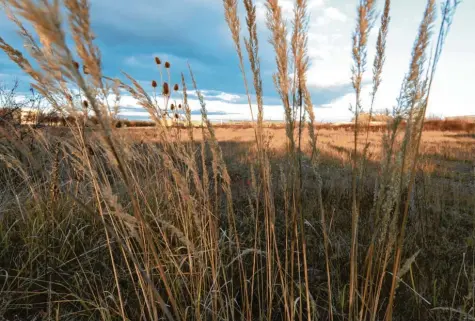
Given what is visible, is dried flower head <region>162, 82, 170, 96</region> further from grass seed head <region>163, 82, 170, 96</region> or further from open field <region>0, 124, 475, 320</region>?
open field <region>0, 124, 475, 320</region>

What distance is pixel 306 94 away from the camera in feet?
4.32

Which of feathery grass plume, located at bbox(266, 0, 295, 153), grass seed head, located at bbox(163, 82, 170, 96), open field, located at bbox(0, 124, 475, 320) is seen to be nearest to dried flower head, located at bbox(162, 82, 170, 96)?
grass seed head, located at bbox(163, 82, 170, 96)

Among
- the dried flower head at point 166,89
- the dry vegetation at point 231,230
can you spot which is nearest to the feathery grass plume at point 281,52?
the dry vegetation at point 231,230

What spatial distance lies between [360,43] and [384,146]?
46 cm

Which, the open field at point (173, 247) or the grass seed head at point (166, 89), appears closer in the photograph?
the open field at point (173, 247)

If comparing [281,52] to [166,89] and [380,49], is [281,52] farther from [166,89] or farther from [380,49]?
[166,89]

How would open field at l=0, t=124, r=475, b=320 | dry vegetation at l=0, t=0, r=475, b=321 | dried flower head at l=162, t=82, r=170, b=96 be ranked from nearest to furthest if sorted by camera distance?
dry vegetation at l=0, t=0, r=475, b=321 < open field at l=0, t=124, r=475, b=320 < dried flower head at l=162, t=82, r=170, b=96

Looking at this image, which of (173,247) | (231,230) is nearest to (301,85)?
(231,230)

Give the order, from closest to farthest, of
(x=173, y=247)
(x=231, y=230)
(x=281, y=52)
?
1. (x=281, y=52)
2. (x=231, y=230)
3. (x=173, y=247)

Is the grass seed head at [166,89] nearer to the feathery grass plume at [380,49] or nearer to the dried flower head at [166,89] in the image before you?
the dried flower head at [166,89]

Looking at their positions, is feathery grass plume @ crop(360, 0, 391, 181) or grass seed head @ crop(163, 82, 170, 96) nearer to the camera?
feathery grass plume @ crop(360, 0, 391, 181)

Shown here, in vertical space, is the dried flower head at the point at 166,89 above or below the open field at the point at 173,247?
above

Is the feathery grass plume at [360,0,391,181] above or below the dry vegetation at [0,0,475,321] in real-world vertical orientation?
above

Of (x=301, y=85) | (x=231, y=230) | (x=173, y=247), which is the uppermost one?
(x=301, y=85)
